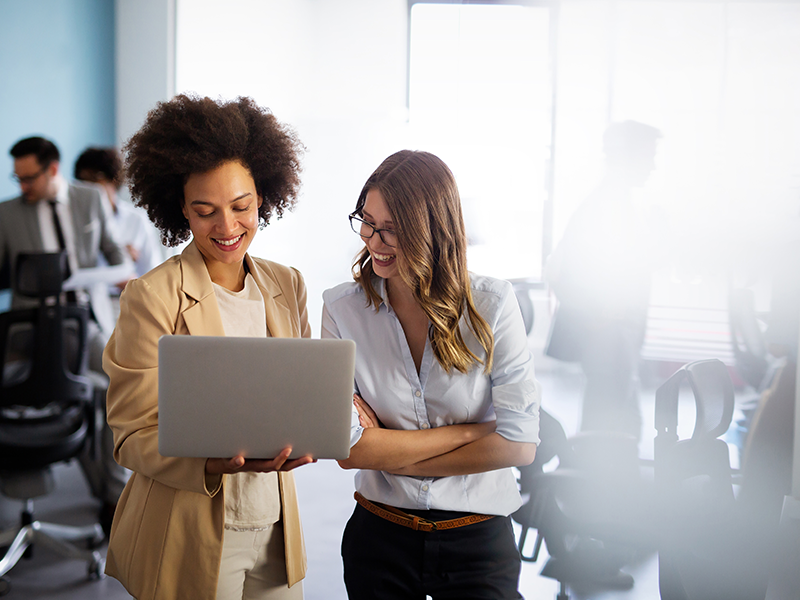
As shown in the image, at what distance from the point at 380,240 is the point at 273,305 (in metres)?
0.36

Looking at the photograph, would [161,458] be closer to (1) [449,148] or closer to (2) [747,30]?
(1) [449,148]

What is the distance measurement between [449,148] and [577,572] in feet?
6.31

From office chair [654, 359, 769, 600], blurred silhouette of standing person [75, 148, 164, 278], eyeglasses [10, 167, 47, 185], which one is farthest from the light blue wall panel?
office chair [654, 359, 769, 600]

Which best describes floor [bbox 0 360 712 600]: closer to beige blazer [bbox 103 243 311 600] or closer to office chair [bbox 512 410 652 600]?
office chair [bbox 512 410 652 600]

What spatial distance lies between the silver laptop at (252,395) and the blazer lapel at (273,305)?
0.37 meters

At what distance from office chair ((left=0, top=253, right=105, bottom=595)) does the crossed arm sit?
75.5 inches

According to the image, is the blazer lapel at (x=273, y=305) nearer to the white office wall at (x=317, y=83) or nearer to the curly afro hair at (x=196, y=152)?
the curly afro hair at (x=196, y=152)

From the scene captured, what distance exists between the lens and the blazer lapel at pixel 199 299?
1312mm

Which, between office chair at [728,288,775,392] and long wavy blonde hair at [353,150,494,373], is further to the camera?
office chair at [728,288,775,392]

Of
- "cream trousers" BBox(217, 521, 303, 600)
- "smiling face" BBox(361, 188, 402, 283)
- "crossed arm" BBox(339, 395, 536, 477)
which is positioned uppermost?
"smiling face" BBox(361, 188, 402, 283)

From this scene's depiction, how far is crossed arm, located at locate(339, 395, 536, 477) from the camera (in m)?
1.27

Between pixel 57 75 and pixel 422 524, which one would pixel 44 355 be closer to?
pixel 57 75

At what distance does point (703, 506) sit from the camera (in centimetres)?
241

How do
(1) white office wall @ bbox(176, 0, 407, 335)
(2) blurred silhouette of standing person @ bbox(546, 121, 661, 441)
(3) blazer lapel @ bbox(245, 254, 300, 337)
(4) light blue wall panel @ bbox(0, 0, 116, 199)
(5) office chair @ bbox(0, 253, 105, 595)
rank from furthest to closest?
(4) light blue wall panel @ bbox(0, 0, 116, 199)
(1) white office wall @ bbox(176, 0, 407, 335)
(5) office chair @ bbox(0, 253, 105, 595)
(2) blurred silhouette of standing person @ bbox(546, 121, 661, 441)
(3) blazer lapel @ bbox(245, 254, 300, 337)
